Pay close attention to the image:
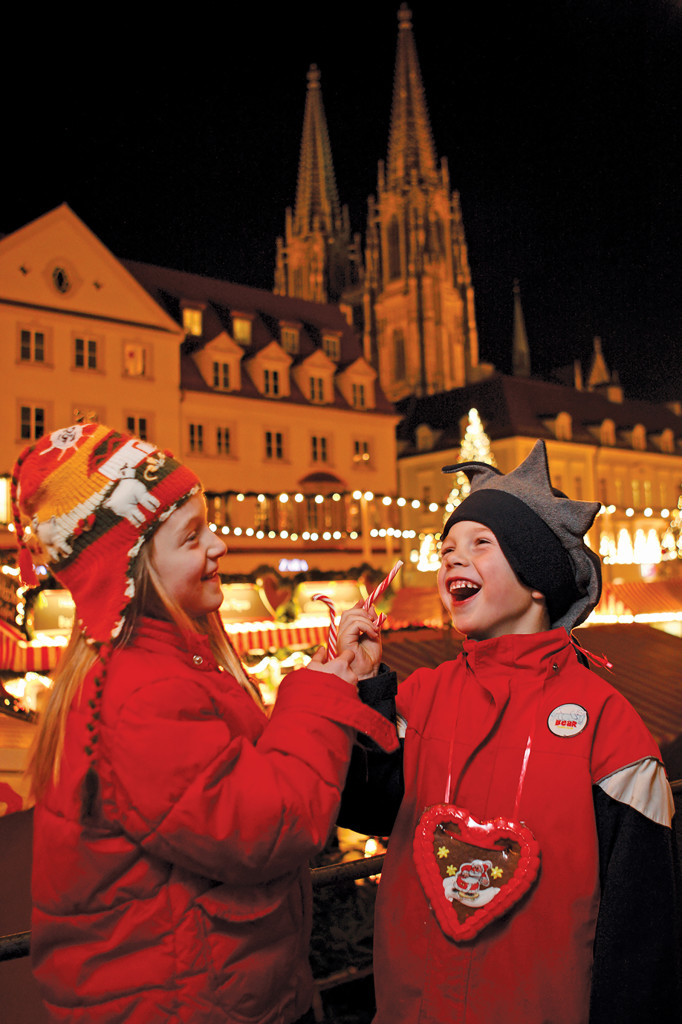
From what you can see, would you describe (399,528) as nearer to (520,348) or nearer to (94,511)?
(94,511)

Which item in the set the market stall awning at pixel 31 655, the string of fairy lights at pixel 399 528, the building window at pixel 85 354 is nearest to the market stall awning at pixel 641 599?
the string of fairy lights at pixel 399 528

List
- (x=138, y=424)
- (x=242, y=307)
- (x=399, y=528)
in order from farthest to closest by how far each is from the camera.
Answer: (x=242, y=307)
(x=399, y=528)
(x=138, y=424)

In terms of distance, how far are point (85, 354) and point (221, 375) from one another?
17.7 ft

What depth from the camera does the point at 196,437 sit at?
28.0 m

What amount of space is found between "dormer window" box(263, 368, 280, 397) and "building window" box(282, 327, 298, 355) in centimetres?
252

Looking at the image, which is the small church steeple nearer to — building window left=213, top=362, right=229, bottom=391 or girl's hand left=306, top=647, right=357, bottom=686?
building window left=213, top=362, right=229, bottom=391

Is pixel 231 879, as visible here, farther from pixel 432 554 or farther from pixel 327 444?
pixel 327 444

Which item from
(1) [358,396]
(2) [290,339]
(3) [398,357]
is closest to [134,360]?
(2) [290,339]

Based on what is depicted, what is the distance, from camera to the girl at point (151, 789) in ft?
4.63

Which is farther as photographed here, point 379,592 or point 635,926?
point 379,592

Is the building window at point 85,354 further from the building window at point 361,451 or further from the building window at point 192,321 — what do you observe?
the building window at point 361,451

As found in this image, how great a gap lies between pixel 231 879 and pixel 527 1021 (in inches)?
28.8

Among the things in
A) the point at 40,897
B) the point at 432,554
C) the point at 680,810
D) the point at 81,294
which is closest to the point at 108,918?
the point at 40,897

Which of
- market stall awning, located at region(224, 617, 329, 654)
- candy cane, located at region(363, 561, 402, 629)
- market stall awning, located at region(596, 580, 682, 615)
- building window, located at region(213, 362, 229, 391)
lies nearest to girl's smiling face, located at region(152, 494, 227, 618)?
candy cane, located at region(363, 561, 402, 629)
